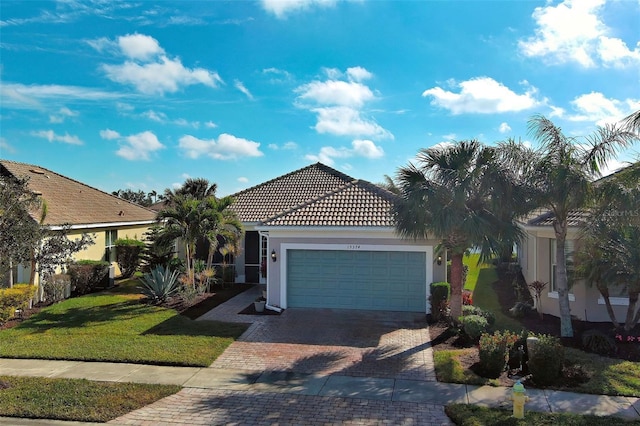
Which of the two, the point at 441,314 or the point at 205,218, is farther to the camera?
the point at 205,218

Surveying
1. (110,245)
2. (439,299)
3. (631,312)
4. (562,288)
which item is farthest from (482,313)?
(110,245)

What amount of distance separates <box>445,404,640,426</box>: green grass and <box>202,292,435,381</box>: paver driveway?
182 centimetres

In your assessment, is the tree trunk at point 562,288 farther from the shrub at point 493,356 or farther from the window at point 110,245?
the window at point 110,245

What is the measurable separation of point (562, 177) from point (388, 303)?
22.7ft

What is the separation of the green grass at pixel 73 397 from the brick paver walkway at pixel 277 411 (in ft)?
1.10

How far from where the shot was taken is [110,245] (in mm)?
21844

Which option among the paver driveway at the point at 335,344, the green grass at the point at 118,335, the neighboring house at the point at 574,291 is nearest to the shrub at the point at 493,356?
the paver driveway at the point at 335,344

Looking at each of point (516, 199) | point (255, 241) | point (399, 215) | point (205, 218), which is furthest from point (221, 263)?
point (516, 199)

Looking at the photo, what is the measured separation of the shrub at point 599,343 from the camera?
10.3 m

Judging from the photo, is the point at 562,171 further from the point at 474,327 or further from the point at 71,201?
the point at 71,201

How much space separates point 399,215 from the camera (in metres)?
12.6

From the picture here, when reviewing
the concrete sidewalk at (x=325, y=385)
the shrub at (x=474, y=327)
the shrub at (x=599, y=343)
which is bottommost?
the concrete sidewalk at (x=325, y=385)

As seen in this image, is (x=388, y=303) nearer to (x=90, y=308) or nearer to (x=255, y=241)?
(x=255, y=241)

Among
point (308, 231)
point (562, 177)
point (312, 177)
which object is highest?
point (312, 177)
